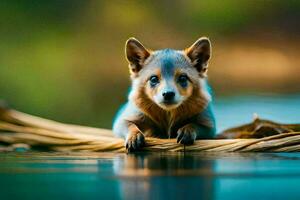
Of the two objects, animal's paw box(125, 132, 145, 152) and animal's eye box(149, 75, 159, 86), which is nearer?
animal's paw box(125, 132, 145, 152)

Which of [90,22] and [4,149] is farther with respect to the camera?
[90,22]

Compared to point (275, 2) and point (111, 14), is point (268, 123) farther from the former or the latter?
point (111, 14)

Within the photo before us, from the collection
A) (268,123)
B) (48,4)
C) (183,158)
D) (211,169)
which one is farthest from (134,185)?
(48,4)

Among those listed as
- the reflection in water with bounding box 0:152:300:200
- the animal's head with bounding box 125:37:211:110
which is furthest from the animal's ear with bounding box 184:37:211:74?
the reflection in water with bounding box 0:152:300:200

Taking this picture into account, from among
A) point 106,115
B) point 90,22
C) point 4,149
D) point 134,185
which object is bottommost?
point 134,185

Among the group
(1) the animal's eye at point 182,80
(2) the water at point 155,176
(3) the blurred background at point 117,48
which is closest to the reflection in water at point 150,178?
(2) the water at point 155,176

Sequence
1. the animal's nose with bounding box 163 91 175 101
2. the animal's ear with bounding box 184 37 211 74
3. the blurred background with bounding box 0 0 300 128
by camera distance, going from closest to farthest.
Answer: the animal's nose with bounding box 163 91 175 101 < the animal's ear with bounding box 184 37 211 74 < the blurred background with bounding box 0 0 300 128

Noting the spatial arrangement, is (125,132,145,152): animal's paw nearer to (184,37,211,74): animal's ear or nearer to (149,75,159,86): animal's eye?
(149,75,159,86): animal's eye
